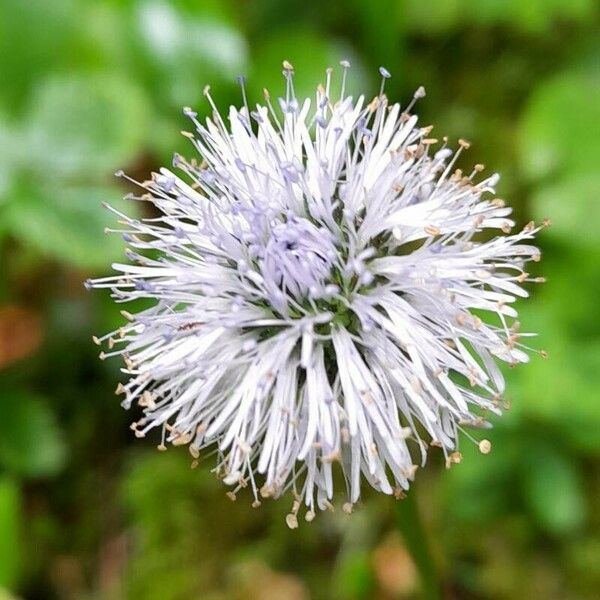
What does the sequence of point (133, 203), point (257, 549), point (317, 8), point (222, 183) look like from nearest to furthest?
point (222, 183) → point (257, 549) → point (133, 203) → point (317, 8)

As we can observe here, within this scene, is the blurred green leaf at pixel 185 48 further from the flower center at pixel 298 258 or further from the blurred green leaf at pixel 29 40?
the flower center at pixel 298 258

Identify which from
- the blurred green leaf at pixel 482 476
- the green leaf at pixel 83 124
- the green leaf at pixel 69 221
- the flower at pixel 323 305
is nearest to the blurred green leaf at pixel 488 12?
the green leaf at pixel 83 124

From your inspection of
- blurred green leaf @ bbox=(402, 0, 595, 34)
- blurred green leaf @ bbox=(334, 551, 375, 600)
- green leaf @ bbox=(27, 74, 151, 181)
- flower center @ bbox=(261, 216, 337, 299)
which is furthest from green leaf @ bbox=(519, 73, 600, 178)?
flower center @ bbox=(261, 216, 337, 299)

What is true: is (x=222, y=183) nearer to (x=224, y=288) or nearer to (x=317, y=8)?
(x=224, y=288)

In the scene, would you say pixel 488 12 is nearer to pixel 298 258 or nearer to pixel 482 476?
pixel 482 476

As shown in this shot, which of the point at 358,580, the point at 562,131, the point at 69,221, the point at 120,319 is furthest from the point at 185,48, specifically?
the point at 358,580

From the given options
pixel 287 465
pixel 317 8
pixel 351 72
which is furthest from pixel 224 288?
pixel 317 8
